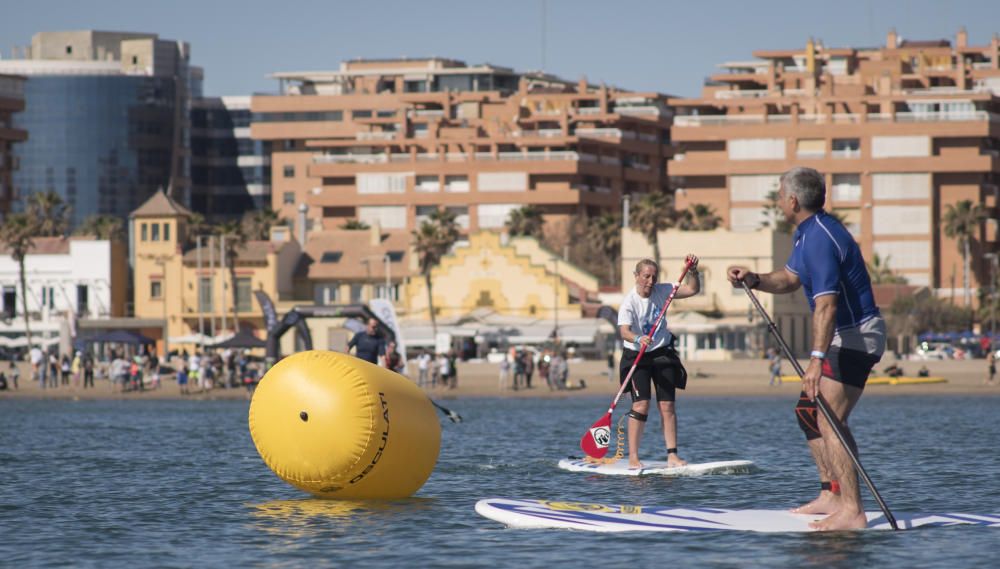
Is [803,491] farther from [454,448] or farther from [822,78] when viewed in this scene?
[822,78]

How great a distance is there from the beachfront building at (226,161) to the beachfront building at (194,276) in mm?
81083

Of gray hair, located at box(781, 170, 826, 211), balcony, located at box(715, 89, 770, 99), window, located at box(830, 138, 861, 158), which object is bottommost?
gray hair, located at box(781, 170, 826, 211)

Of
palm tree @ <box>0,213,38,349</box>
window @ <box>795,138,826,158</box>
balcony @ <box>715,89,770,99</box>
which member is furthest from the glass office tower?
palm tree @ <box>0,213,38,349</box>

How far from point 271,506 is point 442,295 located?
78534 mm

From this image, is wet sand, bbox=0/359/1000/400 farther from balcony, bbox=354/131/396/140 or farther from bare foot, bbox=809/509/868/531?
balcony, bbox=354/131/396/140

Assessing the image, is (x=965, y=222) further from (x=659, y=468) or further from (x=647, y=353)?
(x=647, y=353)

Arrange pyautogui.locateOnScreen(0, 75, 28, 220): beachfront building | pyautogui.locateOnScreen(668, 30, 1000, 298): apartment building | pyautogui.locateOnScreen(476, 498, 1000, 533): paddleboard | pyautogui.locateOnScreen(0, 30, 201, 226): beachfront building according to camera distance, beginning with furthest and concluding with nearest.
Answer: pyautogui.locateOnScreen(0, 30, 201, 226): beachfront building
pyautogui.locateOnScreen(0, 75, 28, 220): beachfront building
pyautogui.locateOnScreen(668, 30, 1000, 298): apartment building
pyautogui.locateOnScreen(476, 498, 1000, 533): paddleboard

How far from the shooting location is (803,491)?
54.7 feet

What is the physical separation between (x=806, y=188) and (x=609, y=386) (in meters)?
57.6

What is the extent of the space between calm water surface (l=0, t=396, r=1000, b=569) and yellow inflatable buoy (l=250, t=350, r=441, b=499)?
0.34 meters

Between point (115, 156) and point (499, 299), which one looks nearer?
point (499, 299)

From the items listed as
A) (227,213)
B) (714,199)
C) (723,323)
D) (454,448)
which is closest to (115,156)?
(227,213)

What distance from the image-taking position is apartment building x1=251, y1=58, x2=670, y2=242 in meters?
139

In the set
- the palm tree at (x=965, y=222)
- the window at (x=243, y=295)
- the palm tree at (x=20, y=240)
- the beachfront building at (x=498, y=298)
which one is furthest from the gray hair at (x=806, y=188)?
the palm tree at (x=965, y=222)
